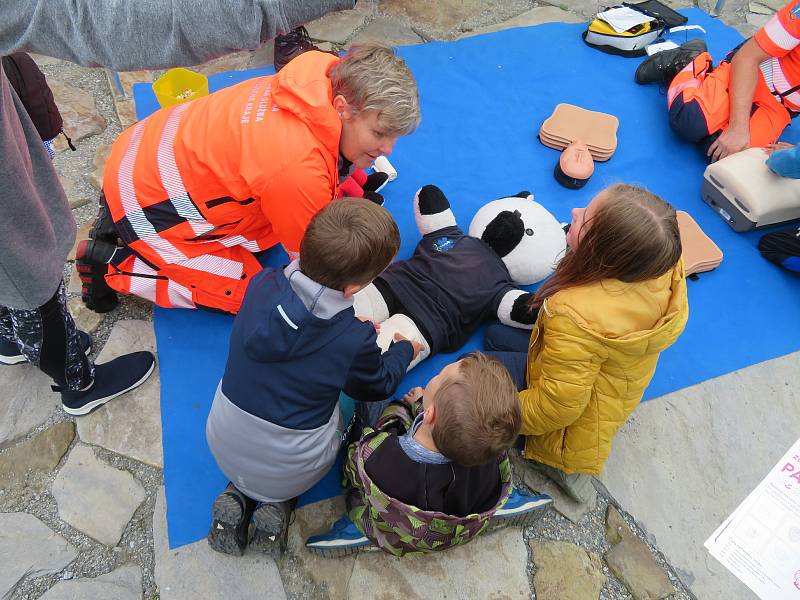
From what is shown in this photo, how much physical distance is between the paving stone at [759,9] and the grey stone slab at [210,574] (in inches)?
180

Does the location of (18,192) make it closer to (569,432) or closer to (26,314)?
(26,314)

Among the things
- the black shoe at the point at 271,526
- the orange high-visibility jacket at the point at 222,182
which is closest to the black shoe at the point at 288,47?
the orange high-visibility jacket at the point at 222,182

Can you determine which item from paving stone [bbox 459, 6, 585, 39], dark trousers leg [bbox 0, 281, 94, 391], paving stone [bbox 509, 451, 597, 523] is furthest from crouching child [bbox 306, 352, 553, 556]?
paving stone [bbox 459, 6, 585, 39]

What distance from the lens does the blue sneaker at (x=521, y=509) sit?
1793 mm

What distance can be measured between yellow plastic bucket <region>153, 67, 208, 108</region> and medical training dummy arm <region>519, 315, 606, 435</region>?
76.3 inches

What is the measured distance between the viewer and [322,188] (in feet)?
5.85

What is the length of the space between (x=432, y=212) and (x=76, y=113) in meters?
1.88

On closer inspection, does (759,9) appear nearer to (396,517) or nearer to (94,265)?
(396,517)

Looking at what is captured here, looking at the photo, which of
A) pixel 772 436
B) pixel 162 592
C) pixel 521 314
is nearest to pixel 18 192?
pixel 162 592

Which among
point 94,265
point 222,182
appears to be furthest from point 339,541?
point 94,265

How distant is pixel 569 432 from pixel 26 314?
160cm

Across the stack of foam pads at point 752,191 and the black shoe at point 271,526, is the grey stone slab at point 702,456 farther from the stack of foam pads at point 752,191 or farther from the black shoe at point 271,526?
the black shoe at point 271,526

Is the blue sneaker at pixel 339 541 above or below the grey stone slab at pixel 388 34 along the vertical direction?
below

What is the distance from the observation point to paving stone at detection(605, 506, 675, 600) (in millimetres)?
1798
